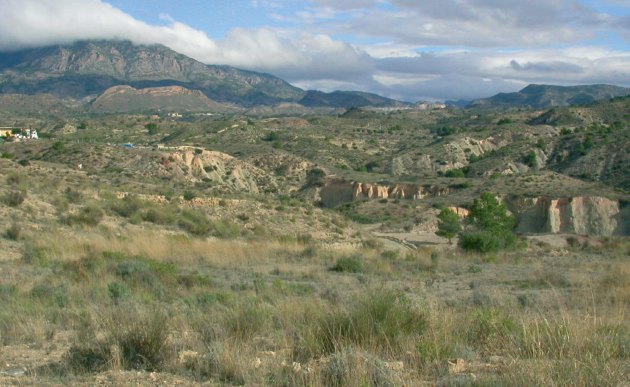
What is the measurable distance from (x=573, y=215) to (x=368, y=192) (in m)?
20.5

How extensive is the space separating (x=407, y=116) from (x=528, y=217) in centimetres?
11518

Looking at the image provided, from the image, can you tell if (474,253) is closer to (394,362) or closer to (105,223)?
(105,223)

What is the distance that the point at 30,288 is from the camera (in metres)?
12.1

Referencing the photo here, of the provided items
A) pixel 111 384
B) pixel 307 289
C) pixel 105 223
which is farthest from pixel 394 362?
pixel 105 223

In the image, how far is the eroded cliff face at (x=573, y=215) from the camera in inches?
2315

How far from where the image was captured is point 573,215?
59750mm

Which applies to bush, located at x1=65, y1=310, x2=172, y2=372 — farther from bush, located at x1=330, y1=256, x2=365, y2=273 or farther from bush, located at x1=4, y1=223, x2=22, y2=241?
bush, located at x1=4, y1=223, x2=22, y2=241

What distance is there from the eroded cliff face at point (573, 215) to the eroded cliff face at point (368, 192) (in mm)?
8543

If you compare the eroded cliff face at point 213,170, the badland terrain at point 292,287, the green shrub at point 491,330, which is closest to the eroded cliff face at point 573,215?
the badland terrain at point 292,287

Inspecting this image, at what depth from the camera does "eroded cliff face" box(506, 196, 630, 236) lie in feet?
193

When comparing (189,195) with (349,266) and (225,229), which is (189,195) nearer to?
(225,229)

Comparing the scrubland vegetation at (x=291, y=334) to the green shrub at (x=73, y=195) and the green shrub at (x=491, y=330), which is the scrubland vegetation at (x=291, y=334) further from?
the green shrub at (x=73, y=195)

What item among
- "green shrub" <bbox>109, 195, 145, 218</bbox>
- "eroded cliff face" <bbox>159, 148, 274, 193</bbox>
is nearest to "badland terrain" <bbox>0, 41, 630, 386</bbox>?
"green shrub" <bbox>109, 195, 145, 218</bbox>

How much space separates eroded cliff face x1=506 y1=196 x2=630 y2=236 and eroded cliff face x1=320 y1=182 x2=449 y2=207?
854 cm
